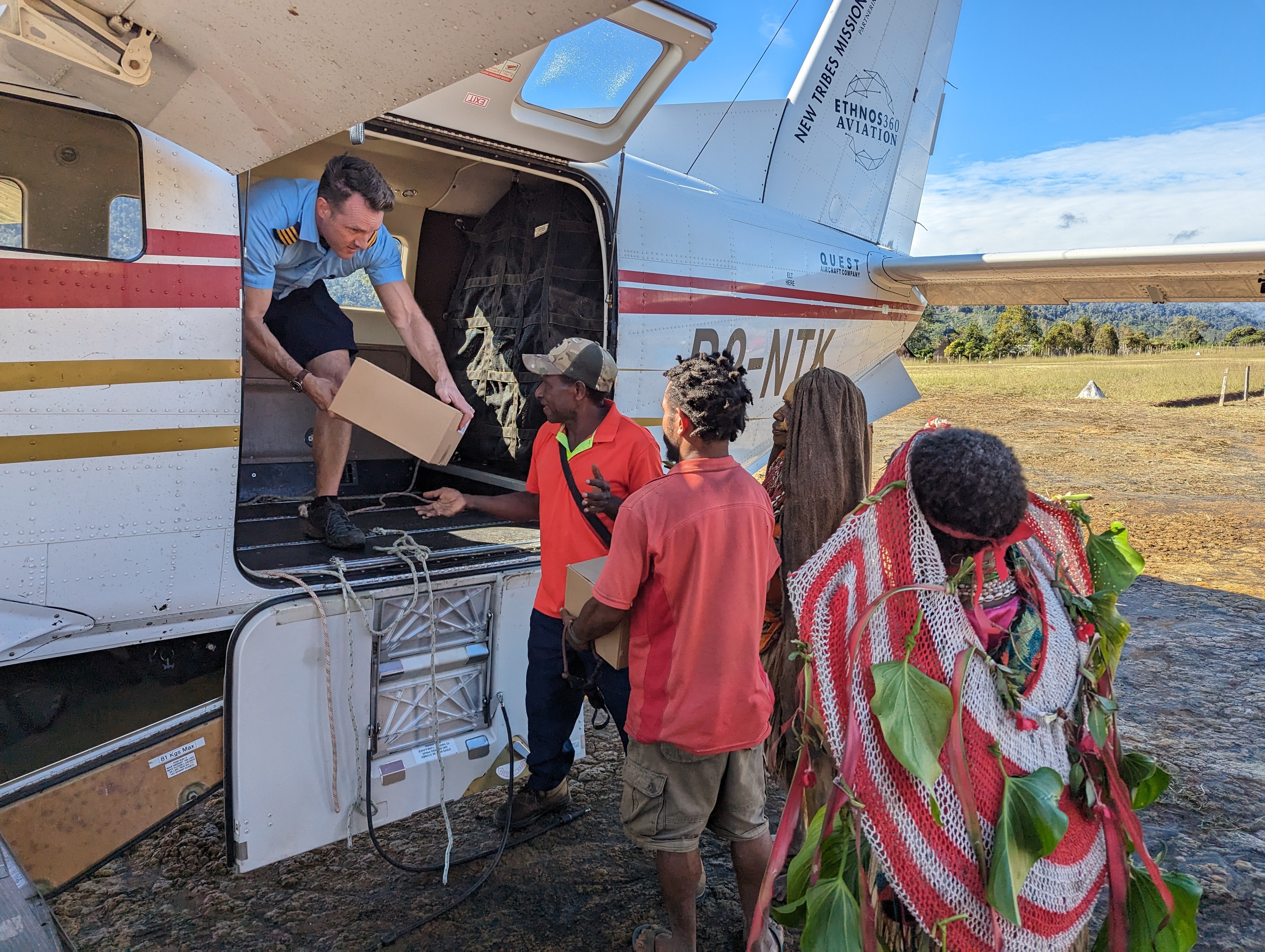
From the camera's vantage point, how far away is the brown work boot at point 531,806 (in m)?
3.23

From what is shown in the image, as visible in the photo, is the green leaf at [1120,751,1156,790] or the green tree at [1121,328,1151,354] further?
the green tree at [1121,328,1151,354]

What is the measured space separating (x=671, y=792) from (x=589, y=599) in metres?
0.59

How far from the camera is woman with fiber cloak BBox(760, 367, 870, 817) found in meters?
2.79

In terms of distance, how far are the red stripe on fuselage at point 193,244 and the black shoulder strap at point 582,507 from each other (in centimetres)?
130

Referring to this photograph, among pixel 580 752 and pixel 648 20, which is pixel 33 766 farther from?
pixel 648 20

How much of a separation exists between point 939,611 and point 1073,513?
0.63 m

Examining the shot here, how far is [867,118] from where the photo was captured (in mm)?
6875

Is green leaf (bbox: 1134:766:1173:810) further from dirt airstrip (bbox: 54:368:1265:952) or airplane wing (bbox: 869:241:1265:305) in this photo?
airplane wing (bbox: 869:241:1265:305)

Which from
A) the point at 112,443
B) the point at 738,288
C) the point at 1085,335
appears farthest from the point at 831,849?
the point at 1085,335

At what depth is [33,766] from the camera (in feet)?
7.50

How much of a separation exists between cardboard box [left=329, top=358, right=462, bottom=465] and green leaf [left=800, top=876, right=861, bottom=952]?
1956 millimetres

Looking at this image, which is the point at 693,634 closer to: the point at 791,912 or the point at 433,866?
the point at 791,912

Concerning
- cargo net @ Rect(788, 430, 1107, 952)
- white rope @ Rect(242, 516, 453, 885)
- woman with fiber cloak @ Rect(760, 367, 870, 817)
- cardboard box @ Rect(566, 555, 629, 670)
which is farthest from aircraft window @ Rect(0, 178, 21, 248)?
woman with fiber cloak @ Rect(760, 367, 870, 817)

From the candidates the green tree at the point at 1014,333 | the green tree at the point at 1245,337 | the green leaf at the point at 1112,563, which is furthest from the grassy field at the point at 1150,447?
the green tree at the point at 1245,337
